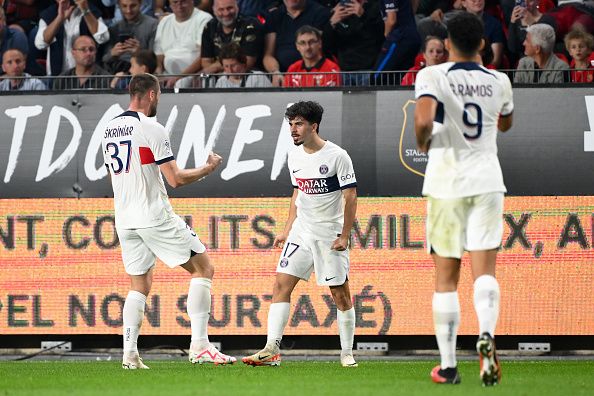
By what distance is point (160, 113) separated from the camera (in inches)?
490

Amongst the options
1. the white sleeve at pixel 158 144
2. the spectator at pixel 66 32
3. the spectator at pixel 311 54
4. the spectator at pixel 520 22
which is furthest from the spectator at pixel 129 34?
the white sleeve at pixel 158 144

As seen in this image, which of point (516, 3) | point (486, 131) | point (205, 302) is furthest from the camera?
point (516, 3)

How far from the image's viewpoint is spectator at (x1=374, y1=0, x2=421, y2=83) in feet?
44.8

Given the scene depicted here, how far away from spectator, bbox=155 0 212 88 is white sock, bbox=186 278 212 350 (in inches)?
190

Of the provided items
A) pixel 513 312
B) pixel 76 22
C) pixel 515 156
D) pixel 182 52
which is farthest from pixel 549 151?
pixel 76 22

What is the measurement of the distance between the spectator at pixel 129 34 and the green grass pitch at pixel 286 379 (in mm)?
4825

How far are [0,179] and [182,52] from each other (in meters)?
3.19

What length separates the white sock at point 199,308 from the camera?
10219mm

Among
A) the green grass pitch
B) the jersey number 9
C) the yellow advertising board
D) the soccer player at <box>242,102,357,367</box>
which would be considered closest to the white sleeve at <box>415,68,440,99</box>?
the jersey number 9

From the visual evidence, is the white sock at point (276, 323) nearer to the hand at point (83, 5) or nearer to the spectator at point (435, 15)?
the spectator at point (435, 15)

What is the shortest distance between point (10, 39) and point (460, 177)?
31.0 feet

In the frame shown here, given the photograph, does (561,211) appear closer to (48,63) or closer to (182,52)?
(182,52)

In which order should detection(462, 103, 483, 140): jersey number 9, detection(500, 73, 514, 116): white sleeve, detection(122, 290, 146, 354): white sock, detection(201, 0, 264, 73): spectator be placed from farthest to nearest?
detection(201, 0, 264, 73): spectator < detection(122, 290, 146, 354): white sock < detection(500, 73, 514, 116): white sleeve < detection(462, 103, 483, 140): jersey number 9

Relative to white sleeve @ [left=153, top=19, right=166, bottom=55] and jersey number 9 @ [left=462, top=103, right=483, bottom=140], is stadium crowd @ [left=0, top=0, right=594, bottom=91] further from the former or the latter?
jersey number 9 @ [left=462, top=103, right=483, bottom=140]
